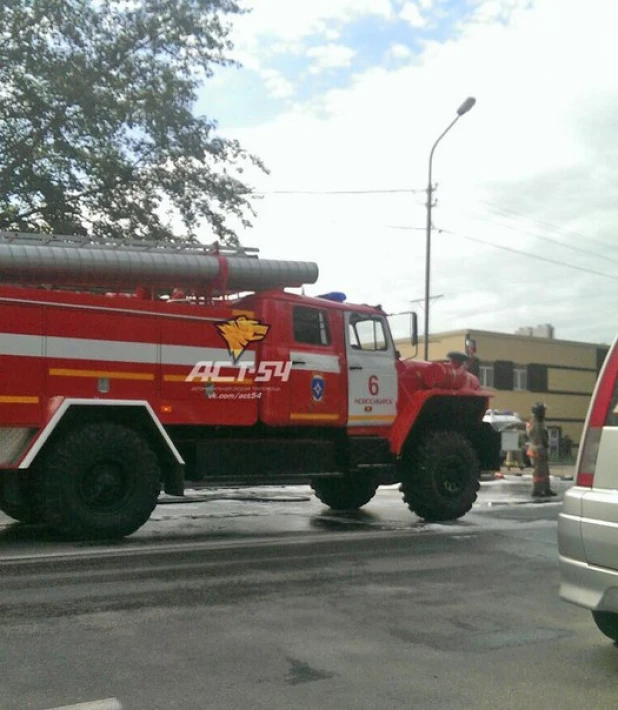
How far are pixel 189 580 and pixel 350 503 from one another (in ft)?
18.4

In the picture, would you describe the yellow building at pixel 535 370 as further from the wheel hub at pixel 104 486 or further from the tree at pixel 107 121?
the wheel hub at pixel 104 486

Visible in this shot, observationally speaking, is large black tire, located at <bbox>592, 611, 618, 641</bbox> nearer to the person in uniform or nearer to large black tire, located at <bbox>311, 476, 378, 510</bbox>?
large black tire, located at <bbox>311, 476, 378, 510</bbox>

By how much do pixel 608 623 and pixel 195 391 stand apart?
5.35 meters

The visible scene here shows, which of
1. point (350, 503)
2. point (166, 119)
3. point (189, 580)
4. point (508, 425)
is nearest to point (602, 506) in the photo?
point (189, 580)

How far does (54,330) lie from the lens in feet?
27.3

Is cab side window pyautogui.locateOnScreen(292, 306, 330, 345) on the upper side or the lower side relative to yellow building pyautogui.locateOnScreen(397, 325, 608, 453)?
lower

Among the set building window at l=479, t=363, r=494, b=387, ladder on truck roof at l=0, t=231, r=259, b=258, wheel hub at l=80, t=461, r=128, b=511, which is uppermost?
building window at l=479, t=363, r=494, b=387

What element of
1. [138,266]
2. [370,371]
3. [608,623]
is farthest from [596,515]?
[370,371]

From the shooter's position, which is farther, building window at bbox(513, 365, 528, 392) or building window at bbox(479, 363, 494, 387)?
building window at bbox(513, 365, 528, 392)

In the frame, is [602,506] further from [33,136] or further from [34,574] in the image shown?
[33,136]

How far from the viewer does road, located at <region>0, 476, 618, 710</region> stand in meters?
4.15

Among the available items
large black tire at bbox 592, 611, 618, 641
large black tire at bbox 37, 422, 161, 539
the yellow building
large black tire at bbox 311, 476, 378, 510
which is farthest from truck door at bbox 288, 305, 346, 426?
the yellow building

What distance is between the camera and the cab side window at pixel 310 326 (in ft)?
33.5

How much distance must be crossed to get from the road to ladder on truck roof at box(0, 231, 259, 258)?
3135 millimetres
